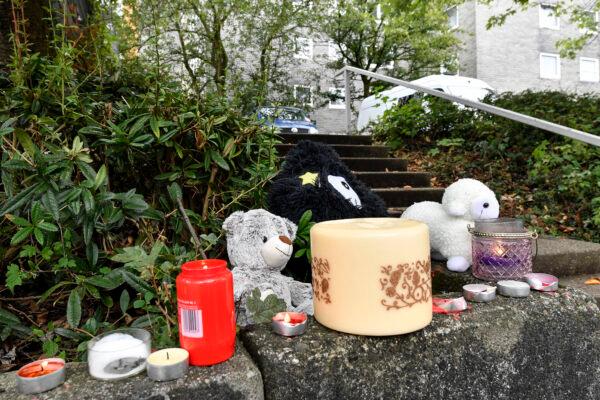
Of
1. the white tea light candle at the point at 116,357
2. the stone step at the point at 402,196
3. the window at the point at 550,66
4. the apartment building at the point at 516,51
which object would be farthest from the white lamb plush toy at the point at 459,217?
the window at the point at 550,66

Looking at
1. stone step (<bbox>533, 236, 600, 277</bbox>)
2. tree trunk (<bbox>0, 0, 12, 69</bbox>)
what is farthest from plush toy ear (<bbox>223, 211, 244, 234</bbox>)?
stone step (<bbox>533, 236, 600, 277</bbox>)

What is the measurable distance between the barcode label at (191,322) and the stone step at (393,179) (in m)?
2.63

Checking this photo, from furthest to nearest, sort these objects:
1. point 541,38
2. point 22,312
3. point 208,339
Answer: point 541,38 < point 22,312 < point 208,339

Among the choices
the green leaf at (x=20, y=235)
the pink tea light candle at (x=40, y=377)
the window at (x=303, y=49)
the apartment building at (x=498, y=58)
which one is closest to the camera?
the pink tea light candle at (x=40, y=377)

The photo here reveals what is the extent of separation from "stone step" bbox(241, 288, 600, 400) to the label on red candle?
17 cm

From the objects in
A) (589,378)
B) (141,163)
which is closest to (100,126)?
(141,163)

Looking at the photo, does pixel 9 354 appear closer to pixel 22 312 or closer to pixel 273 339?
pixel 22 312

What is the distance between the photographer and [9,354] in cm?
128

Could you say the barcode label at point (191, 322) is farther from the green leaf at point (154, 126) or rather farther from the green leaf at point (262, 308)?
the green leaf at point (154, 126)

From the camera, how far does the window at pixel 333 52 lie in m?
16.2

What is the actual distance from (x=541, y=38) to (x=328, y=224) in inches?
781

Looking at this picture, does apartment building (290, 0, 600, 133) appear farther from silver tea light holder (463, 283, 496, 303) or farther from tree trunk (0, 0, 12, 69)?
silver tea light holder (463, 283, 496, 303)

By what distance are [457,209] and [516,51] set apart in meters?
17.8

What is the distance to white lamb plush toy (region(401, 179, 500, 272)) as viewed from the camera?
173 centimetres
